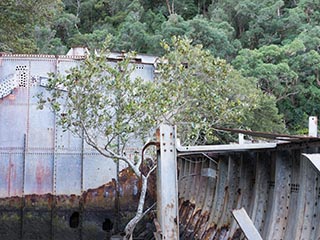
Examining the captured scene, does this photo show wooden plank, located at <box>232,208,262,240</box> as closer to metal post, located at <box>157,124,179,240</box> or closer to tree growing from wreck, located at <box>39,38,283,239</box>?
metal post, located at <box>157,124,179,240</box>

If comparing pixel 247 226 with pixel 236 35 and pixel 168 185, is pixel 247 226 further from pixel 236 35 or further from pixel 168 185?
pixel 236 35

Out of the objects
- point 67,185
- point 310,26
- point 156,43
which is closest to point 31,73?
point 67,185

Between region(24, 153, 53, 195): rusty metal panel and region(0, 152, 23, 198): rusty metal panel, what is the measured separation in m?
0.20

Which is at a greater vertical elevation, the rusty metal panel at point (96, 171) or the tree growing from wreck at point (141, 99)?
the tree growing from wreck at point (141, 99)

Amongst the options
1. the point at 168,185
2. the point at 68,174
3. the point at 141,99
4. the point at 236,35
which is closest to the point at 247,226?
the point at 168,185

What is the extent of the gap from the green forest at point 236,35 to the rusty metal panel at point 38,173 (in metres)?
4.62

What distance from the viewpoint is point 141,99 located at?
11000 millimetres

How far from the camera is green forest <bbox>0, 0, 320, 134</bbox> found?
2716cm

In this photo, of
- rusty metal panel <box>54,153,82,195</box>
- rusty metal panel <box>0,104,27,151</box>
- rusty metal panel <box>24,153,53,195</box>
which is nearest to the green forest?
rusty metal panel <box>0,104,27,151</box>

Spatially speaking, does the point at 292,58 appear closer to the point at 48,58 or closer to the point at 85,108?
the point at 48,58

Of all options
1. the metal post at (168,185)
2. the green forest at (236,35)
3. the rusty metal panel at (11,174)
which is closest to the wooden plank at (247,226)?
the metal post at (168,185)

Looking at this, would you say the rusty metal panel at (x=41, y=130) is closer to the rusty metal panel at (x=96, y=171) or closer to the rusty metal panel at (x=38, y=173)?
the rusty metal panel at (x=38, y=173)

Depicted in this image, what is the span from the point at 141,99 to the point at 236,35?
2820 centimetres

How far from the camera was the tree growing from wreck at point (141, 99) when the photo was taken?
35.1ft
